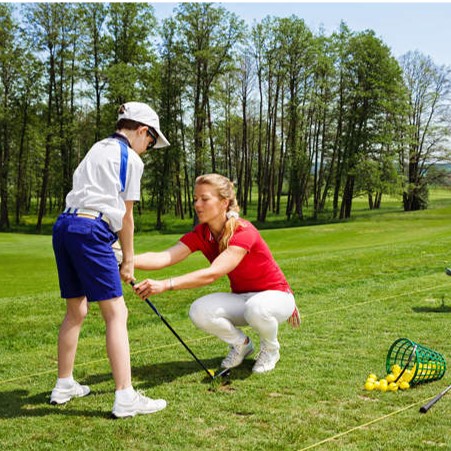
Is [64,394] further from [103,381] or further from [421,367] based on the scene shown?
[421,367]

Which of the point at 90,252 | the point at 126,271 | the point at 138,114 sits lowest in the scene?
the point at 126,271

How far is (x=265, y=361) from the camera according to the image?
4590mm

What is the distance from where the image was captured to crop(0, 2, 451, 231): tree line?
125 ft

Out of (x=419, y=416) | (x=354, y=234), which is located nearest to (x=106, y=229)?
(x=419, y=416)

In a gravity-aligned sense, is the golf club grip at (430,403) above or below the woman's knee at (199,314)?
below

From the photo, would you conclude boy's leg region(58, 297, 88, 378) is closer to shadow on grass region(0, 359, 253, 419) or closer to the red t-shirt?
shadow on grass region(0, 359, 253, 419)

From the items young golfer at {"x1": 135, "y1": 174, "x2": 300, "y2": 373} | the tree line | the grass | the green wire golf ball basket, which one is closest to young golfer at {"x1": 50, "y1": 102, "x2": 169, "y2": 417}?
the grass

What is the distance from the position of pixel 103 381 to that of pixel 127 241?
130cm

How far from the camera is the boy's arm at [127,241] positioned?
12.3ft

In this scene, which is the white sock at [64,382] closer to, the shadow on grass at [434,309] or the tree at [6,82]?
the shadow on grass at [434,309]

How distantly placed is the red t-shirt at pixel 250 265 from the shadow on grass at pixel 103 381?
0.70 m

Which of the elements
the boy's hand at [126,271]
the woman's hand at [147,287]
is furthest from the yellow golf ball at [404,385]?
the boy's hand at [126,271]

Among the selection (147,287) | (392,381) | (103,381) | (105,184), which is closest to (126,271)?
(147,287)

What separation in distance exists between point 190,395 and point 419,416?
1540 millimetres
